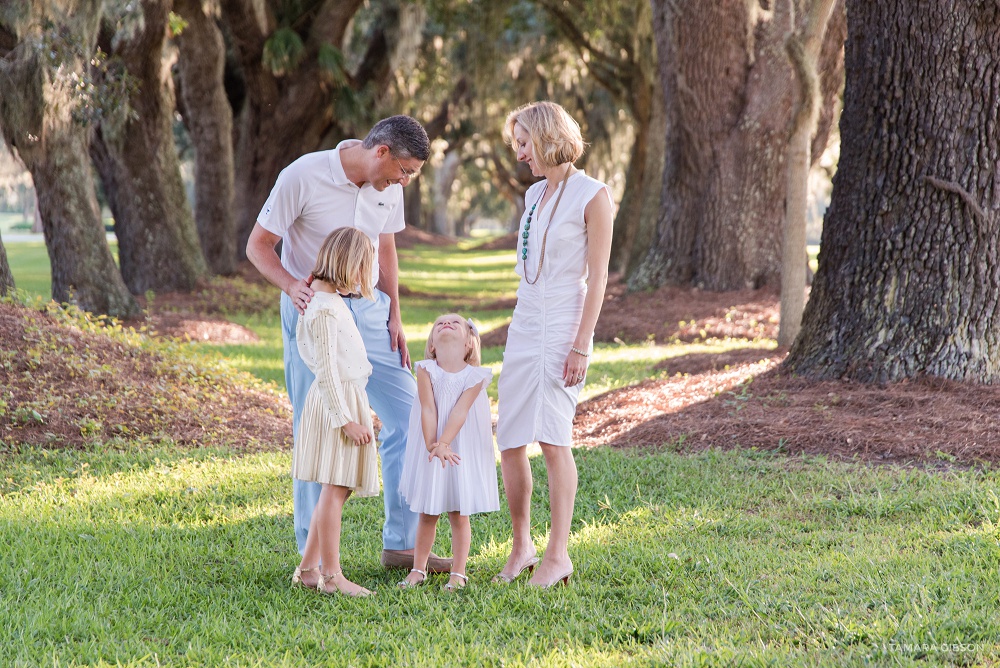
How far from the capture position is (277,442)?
7.12 metres

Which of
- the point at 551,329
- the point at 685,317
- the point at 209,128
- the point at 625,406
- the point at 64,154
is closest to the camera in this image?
the point at 551,329

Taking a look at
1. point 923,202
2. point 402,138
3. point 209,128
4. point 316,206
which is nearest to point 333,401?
point 316,206

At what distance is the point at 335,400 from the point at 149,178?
12311 mm

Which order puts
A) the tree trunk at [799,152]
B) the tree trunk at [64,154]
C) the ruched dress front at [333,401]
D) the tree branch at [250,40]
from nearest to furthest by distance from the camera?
the ruched dress front at [333,401] < the tree trunk at [799,152] < the tree trunk at [64,154] < the tree branch at [250,40]

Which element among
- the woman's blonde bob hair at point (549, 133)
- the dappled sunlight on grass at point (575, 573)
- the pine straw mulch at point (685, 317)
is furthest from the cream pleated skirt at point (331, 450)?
the pine straw mulch at point (685, 317)

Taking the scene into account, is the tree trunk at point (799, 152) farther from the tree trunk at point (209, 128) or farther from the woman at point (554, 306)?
the tree trunk at point (209, 128)

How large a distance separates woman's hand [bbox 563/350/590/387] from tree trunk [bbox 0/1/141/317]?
9.05 m

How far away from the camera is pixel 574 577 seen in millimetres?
4230

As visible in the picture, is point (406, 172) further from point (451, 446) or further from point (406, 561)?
point (406, 561)

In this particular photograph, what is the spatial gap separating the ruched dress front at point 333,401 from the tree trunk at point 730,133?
9944mm

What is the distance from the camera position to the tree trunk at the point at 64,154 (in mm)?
10930

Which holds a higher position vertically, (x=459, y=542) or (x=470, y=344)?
(x=470, y=344)

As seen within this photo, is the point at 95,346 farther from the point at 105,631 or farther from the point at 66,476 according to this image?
the point at 105,631

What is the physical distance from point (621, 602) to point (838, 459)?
7.96 ft
